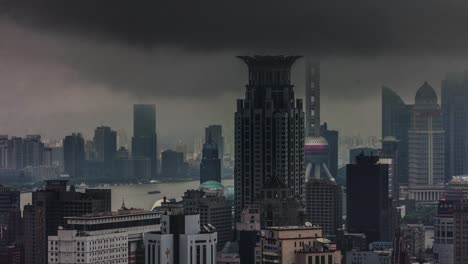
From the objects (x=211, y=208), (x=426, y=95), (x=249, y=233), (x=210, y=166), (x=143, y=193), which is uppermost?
(x=426, y=95)

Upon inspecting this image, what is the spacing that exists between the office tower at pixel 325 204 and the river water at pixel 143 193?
1201 mm

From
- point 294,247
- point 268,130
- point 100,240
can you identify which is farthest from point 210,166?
point 294,247

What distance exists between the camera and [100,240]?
67.5 feet

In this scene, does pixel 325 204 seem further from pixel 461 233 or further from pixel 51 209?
pixel 51 209

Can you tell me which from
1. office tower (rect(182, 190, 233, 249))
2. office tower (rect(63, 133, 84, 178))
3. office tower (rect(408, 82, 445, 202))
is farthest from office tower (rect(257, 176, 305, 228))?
office tower (rect(408, 82, 445, 202))

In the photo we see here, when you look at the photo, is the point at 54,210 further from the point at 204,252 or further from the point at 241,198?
the point at 204,252

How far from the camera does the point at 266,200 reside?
24656 mm

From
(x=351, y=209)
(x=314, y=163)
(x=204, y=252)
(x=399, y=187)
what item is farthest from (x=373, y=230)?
(x=204, y=252)

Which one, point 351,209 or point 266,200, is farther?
point 351,209

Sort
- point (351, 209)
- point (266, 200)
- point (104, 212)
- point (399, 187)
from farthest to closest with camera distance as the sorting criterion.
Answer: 1. point (399, 187)
2. point (351, 209)
3. point (266, 200)
4. point (104, 212)

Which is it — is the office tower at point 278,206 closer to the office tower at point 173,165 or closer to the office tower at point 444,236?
the office tower at point 444,236

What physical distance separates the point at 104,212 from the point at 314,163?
9033 millimetres

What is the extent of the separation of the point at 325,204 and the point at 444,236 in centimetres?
248

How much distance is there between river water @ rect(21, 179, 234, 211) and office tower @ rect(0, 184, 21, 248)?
0.55 ft
